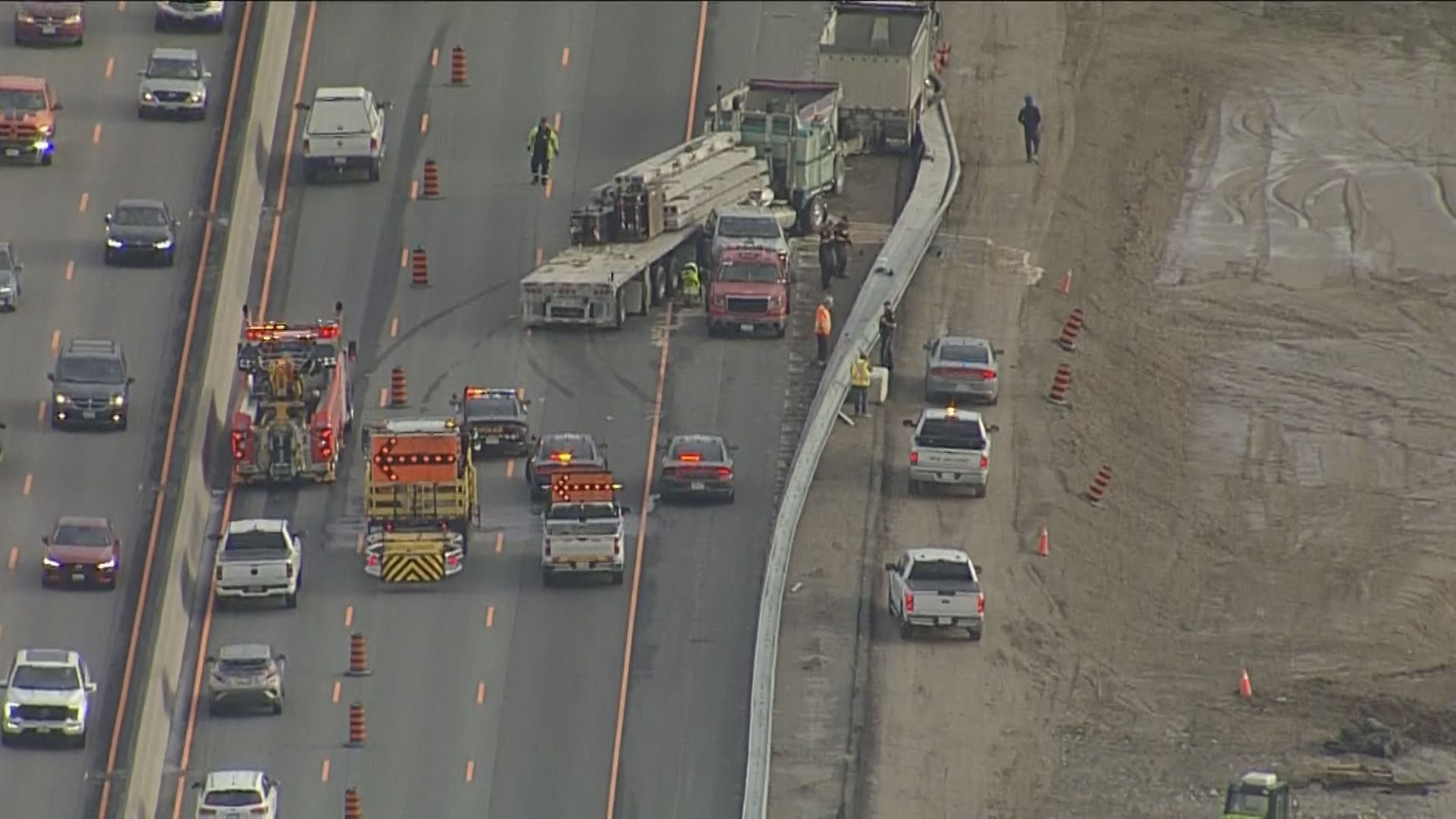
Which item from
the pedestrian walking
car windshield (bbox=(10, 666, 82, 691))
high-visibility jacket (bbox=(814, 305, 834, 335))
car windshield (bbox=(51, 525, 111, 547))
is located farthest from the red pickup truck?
car windshield (bbox=(10, 666, 82, 691))

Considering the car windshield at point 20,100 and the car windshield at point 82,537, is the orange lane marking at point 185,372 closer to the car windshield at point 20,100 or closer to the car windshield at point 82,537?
the car windshield at point 82,537

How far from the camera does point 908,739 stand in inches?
3204

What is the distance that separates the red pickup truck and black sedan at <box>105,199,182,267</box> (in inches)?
500

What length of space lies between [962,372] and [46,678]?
23604mm

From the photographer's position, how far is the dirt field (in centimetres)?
8175

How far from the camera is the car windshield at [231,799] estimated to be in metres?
76.1

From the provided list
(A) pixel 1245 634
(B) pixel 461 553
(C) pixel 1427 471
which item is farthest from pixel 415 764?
(C) pixel 1427 471

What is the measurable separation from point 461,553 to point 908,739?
1066 cm

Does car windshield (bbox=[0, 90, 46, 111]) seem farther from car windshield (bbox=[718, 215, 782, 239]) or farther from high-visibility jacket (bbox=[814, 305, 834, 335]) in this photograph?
high-visibility jacket (bbox=[814, 305, 834, 335])

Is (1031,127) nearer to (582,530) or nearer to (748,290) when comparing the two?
(748,290)

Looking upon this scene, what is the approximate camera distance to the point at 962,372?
94438 mm

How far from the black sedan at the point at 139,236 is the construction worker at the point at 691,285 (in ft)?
38.5

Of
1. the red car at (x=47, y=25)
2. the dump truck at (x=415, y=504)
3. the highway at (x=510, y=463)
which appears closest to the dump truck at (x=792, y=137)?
the highway at (x=510, y=463)

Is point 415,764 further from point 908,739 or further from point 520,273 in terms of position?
point 520,273
